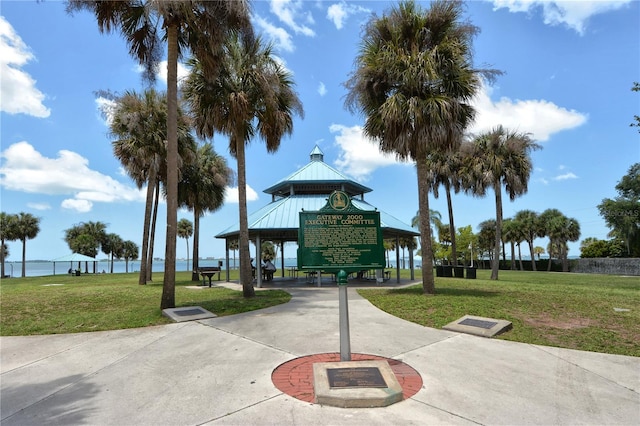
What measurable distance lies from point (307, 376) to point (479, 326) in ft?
15.2

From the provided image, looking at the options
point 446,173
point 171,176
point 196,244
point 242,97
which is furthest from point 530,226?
point 171,176

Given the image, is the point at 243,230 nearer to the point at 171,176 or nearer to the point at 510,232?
the point at 171,176

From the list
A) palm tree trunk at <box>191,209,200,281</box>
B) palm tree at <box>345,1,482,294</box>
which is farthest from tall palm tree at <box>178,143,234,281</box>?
palm tree at <box>345,1,482,294</box>

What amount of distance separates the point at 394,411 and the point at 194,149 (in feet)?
67.7

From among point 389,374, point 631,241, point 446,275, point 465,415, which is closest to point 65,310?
point 389,374

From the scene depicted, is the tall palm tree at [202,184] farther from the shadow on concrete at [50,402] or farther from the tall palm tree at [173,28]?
the shadow on concrete at [50,402]

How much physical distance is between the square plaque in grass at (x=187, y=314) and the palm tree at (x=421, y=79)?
24.4 ft

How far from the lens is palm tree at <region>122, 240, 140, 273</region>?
6644 cm

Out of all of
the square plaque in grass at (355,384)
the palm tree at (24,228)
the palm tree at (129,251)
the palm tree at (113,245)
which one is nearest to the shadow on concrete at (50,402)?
the square plaque in grass at (355,384)

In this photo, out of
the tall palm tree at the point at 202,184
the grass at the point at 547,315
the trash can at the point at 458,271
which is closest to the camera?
the grass at the point at 547,315

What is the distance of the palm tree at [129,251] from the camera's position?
218 ft

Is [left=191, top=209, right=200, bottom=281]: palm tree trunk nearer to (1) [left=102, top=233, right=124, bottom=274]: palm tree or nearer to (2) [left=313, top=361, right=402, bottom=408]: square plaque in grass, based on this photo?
(2) [left=313, top=361, right=402, bottom=408]: square plaque in grass

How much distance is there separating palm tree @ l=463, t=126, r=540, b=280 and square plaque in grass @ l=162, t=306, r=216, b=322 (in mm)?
20968

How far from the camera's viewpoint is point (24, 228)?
4859cm
